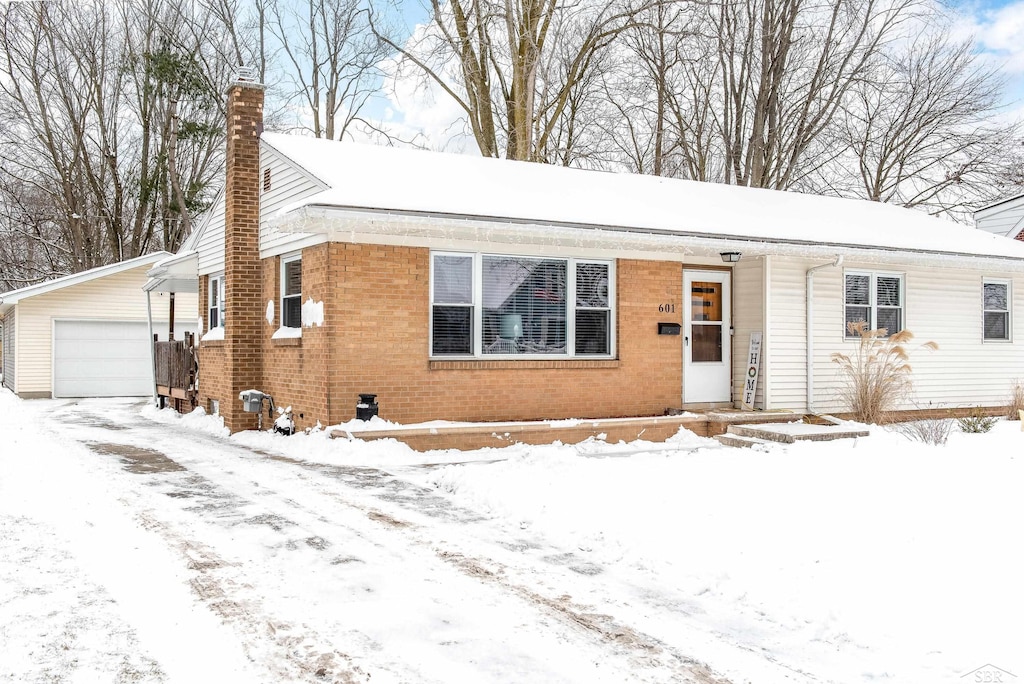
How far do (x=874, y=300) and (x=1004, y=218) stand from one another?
14.2 m

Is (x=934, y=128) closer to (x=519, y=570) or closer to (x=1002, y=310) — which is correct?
(x=1002, y=310)

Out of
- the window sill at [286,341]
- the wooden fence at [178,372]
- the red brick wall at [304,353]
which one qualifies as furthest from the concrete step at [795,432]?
the wooden fence at [178,372]

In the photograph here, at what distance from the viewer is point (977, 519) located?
6414mm

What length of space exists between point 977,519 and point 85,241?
3348cm

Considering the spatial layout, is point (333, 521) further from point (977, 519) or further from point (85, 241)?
point (85, 241)

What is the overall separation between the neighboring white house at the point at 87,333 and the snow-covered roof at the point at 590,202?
1236cm

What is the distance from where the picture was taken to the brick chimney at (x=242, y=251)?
13.1 metres

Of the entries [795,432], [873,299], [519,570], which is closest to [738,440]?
[795,432]

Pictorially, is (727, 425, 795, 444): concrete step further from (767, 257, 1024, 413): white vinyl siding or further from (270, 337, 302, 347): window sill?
(270, 337, 302, 347): window sill

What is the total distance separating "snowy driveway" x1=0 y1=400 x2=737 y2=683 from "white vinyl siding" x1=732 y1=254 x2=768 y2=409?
22.9 ft

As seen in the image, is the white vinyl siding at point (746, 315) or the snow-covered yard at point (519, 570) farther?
the white vinyl siding at point (746, 315)

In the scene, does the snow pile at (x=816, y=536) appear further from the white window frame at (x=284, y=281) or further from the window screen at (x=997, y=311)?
the window screen at (x=997, y=311)

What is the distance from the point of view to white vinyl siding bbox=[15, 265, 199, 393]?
888 inches

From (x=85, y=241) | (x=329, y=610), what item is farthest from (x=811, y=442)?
(x=85, y=241)
